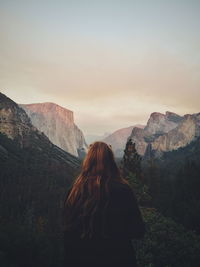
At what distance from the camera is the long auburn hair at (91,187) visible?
3.06 metres

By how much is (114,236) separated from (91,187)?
659mm

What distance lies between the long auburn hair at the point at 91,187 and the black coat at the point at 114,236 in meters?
0.09

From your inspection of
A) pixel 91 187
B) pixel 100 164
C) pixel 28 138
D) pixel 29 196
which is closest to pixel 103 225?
pixel 91 187

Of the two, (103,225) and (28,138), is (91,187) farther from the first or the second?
(28,138)

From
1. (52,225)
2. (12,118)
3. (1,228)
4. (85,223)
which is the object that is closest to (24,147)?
(12,118)

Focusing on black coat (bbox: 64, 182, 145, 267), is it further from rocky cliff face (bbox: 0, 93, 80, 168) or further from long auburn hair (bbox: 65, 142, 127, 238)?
rocky cliff face (bbox: 0, 93, 80, 168)

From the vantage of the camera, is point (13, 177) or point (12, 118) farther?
point (12, 118)

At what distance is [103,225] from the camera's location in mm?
3037

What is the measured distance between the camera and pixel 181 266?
38.5 ft

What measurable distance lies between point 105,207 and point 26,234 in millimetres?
12224

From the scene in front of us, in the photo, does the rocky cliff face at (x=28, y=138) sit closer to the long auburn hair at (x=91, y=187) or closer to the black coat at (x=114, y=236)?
the long auburn hair at (x=91, y=187)

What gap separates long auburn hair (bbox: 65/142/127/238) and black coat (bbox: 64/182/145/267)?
89 millimetres

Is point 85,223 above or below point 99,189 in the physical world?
below

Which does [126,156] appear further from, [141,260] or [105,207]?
[105,207]
